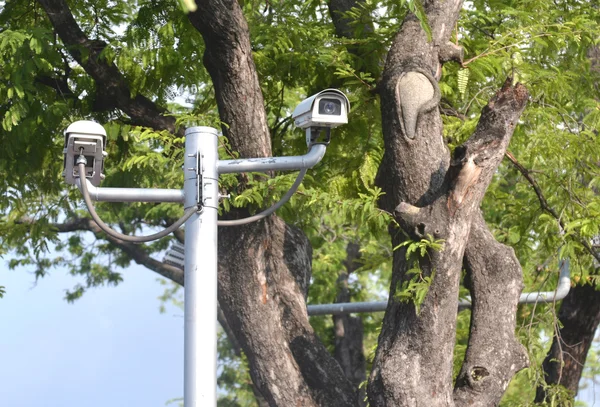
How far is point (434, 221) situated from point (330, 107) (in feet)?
5.81

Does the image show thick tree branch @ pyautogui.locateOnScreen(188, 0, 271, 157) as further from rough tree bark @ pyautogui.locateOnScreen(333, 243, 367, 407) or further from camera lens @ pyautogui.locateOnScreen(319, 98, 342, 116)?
rough tree bark @ pyautogui.locateOnScreen(333, 243, 367, 407)

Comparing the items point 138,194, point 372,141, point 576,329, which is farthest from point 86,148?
point 576,329

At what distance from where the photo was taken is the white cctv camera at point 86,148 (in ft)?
17.8

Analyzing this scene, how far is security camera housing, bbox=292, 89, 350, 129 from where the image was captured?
560cm

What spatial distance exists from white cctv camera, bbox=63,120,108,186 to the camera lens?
1.24 metres

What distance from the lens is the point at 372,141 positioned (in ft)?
31.9

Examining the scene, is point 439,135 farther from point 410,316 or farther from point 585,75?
point 585,75

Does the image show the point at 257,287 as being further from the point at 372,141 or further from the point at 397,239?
the point at 372,141

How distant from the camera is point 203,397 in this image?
529 cm

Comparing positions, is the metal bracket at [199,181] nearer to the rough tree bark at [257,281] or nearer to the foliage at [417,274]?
the foliage at [417,274]

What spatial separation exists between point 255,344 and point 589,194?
4.07 m

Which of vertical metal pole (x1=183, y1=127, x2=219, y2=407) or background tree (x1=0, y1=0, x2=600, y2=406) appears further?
background tree (x1=0, y1=0, x2=600, y2=406)

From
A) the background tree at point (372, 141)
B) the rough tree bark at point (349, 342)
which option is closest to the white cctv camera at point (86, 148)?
the background tree at point (372, 141)

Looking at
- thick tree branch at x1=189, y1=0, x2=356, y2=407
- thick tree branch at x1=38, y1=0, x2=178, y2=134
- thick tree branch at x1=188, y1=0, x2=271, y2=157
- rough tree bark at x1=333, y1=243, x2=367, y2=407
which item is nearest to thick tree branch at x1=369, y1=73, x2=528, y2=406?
thick tree branch at x1=189, y1=0, x2=356, y2=407
